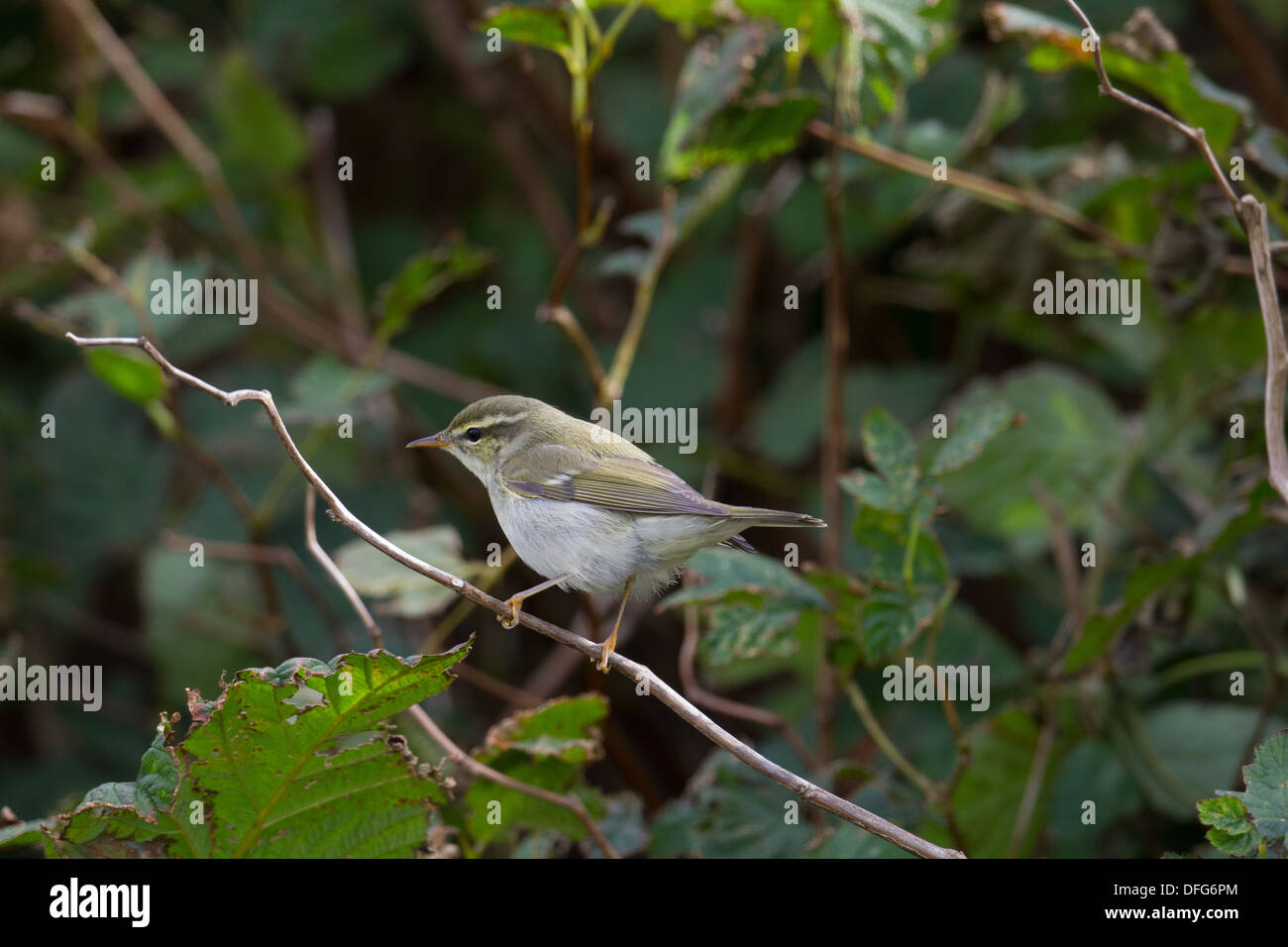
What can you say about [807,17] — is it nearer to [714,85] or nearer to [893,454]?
[714,85]

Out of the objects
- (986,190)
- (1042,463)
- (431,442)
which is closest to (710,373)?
(1042,463)

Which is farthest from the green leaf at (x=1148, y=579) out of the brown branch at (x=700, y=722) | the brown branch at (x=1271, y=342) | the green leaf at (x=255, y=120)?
the green leaf at (x=255, y=120)

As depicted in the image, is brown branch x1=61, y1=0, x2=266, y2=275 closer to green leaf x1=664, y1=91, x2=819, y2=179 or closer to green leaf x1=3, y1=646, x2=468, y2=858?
green leaf x1=664, y1=91, x2=819, y2=179

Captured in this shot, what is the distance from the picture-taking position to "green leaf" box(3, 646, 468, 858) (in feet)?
6.05

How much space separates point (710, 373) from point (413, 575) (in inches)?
73.7

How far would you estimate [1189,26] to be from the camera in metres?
4.77

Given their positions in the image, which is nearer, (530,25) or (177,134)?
(530,25)

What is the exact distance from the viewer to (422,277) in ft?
9.87
